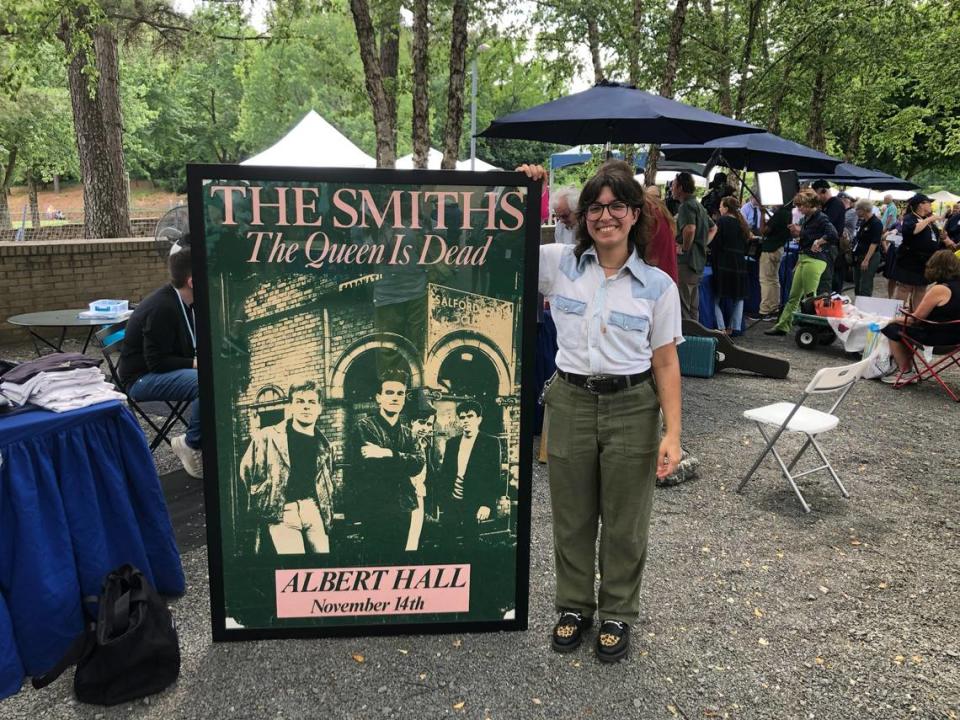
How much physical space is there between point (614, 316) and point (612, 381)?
0.24m

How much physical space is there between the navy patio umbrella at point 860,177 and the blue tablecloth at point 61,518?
15096 millimetres

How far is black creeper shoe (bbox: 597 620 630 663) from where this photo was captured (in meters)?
2.91

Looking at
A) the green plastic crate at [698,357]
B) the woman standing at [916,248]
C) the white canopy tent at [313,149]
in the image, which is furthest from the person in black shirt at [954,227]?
the white canopy tent at [313,149]

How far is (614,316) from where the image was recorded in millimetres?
2633

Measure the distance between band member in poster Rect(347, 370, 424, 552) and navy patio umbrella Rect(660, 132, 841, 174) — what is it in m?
7.29

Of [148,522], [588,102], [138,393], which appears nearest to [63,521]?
[148,522]

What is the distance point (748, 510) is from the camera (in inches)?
176

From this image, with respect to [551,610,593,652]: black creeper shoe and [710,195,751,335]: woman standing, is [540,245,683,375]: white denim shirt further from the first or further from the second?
[710,195,751,335]: woman standing

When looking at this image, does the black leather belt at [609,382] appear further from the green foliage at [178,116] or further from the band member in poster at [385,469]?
the green foliage at [178,116]

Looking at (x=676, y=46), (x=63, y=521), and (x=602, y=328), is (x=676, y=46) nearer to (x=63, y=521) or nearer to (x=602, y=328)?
(x=602, y=328)

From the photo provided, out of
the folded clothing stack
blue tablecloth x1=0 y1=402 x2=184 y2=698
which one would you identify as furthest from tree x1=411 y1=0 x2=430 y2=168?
blue tablecloth x1=0 y1=402 x2=184 y2=698

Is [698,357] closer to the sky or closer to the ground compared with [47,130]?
closer to the ground

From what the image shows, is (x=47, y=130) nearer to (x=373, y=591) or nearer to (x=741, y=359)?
(x=741, y=359)

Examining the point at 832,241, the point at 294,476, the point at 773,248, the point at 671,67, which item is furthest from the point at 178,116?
the point at 294,476
